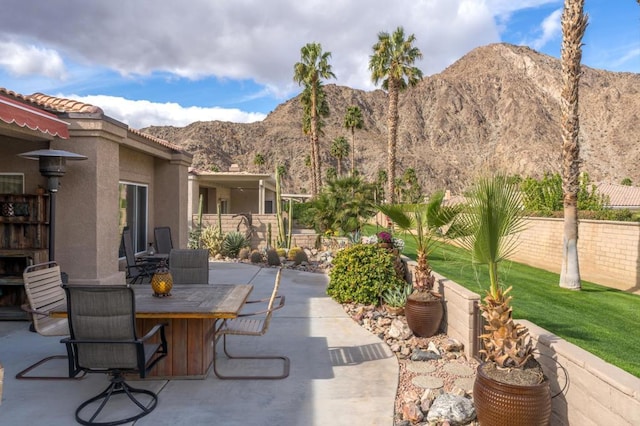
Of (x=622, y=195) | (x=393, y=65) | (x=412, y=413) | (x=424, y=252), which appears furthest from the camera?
(x=622, y=195)

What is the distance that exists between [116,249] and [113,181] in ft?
4.06

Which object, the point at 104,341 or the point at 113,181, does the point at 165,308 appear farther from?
the point at 113,181

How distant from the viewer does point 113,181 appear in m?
8.10

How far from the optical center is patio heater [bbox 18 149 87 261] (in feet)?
22.1

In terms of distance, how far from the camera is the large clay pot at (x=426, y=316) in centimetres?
643

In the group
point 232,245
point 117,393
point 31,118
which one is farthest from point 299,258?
point 117,393

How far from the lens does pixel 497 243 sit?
3.85m

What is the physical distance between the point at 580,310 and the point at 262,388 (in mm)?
8319

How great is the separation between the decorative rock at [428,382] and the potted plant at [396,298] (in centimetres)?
240

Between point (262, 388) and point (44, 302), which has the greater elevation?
point (44, 302)

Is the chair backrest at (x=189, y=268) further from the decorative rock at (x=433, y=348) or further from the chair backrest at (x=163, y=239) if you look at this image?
the chair backrest at (x=163, y=239)

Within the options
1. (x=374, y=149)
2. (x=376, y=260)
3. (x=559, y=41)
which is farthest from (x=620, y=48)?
(x=374, y=149)

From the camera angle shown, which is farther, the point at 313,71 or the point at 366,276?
the point at 313,71

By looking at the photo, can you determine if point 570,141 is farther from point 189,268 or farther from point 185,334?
point 185,334
